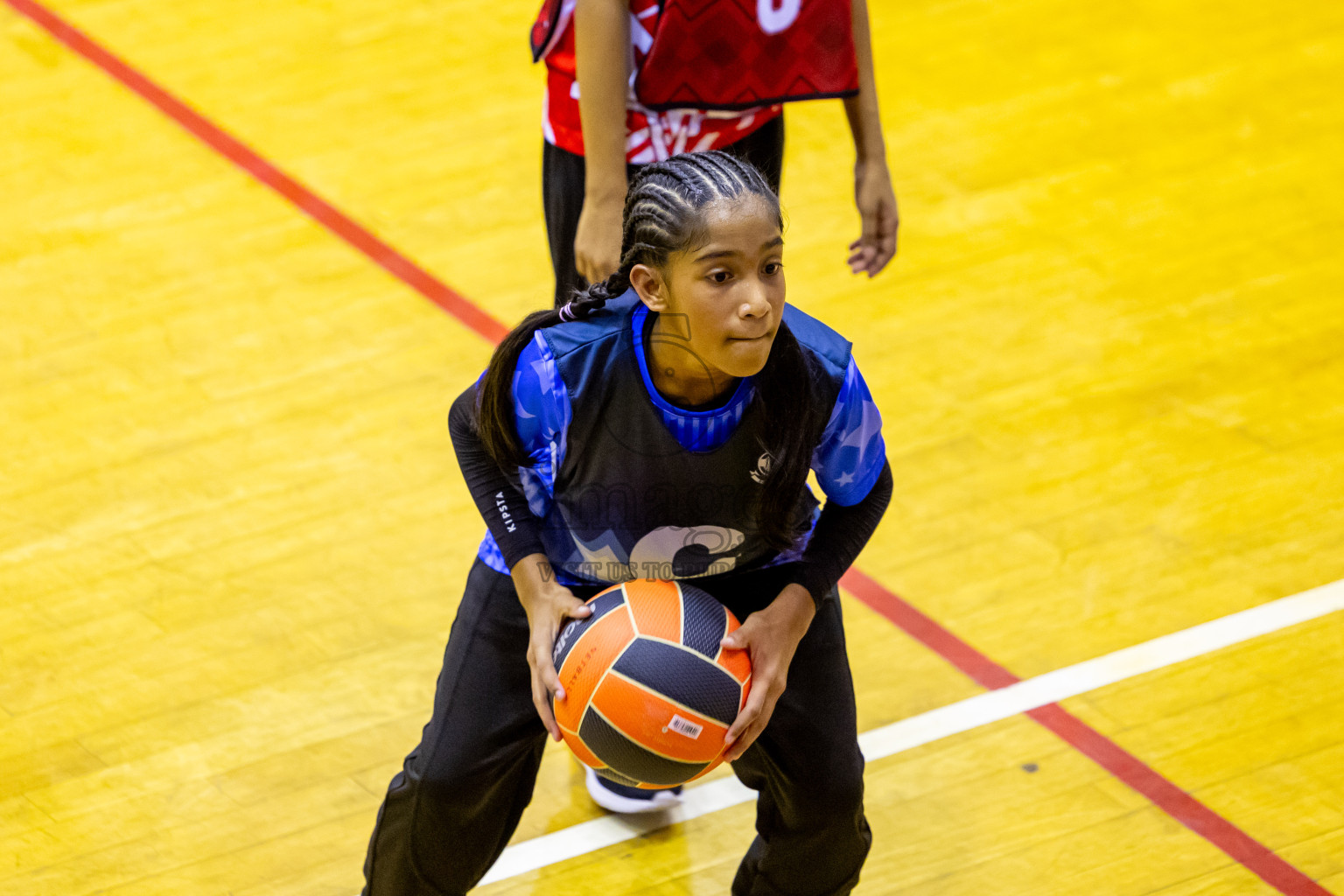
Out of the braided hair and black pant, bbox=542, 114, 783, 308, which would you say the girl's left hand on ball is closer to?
the braided hair

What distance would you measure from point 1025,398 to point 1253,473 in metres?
0.62

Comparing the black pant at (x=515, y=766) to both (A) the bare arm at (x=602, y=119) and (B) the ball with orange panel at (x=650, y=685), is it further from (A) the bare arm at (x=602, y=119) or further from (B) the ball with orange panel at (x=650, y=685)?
(A) the bare arm at (x=602, y=119)

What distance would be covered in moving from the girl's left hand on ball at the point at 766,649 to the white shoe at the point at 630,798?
0.70 m

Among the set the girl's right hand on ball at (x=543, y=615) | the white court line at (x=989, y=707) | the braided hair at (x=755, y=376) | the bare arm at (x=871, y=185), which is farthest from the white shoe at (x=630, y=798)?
the bare arm at (x=871, y=185)

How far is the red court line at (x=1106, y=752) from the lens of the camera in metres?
2.95

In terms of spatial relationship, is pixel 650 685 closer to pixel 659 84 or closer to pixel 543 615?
pixel 543 615

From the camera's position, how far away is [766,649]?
234 cm

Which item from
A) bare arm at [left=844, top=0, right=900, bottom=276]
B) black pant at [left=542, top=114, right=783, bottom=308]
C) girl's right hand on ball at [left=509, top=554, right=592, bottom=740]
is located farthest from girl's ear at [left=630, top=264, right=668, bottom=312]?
bare arm at [left=844, top=0, right=900, bottom=276]

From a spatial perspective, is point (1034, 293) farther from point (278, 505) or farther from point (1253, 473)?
point (278, 505)

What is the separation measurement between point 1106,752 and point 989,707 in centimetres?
26

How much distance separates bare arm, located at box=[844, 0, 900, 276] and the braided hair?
839 millimetres

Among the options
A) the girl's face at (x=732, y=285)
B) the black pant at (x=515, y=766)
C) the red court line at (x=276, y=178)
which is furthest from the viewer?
the red court line at (x=276, y=178)

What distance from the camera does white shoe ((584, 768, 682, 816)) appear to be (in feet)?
10.0

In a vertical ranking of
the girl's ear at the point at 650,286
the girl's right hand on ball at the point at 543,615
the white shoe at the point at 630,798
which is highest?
the girl's ear at the point at 650,286
